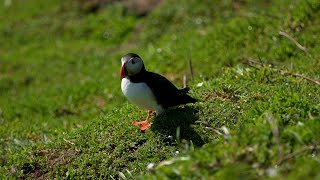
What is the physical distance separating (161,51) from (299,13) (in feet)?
8.34

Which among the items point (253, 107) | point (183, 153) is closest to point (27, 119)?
point (253, 107)

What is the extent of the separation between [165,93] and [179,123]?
37cm

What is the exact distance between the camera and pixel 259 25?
33.9ft

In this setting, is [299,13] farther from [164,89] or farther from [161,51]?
[164,89]

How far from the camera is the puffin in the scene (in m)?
6.70

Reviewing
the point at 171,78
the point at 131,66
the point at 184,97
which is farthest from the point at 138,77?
the point at 171,78

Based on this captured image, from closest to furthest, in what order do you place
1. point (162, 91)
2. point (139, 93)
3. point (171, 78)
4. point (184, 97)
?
point (139, 93) → point (162, 91) → point (184, 97) → point (171, 78)

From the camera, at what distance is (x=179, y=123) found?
6852mm

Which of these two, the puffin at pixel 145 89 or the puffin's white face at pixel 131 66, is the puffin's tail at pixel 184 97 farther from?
the puffin's white face at pixel 131 66

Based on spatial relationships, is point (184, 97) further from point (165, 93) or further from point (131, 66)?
point (131, 66)

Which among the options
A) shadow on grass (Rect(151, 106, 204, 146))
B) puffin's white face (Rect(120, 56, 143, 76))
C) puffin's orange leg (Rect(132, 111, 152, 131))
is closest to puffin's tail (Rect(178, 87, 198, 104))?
shadow on grass (Rect(151, 106, 204, 146))

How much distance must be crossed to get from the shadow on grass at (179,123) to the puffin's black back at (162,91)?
0.45ft

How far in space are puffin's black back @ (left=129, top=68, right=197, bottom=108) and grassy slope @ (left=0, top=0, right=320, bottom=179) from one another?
0.58 ft

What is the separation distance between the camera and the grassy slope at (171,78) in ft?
16.2
